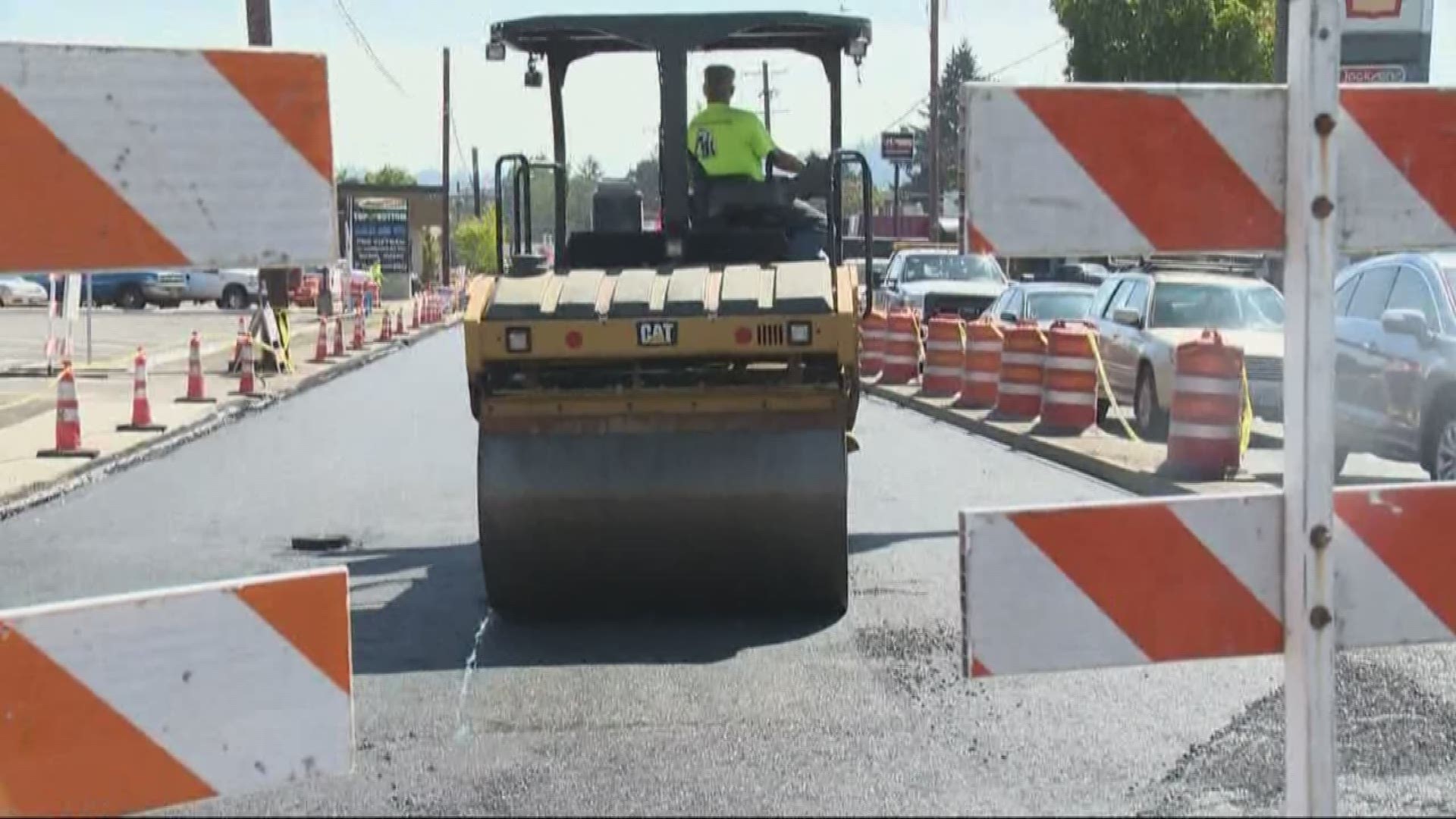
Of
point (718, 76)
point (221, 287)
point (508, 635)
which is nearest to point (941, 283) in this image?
point (718, 76)

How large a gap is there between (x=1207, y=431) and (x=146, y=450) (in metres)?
10.0

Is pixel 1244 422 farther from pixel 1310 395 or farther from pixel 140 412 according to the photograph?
pixel 1310 395

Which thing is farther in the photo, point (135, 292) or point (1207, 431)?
point (135, 292)

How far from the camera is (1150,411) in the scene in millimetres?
18156

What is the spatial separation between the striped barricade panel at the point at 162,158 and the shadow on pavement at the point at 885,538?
7.43 meters

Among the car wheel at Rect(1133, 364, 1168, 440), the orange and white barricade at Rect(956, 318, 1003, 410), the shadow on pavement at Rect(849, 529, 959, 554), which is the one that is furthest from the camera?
the orange and white barricade at Rect(956, 318, 1003, 410)

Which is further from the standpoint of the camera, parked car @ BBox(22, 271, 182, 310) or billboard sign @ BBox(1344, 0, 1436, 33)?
parked car @ BBox(22, 271, 182, 310)

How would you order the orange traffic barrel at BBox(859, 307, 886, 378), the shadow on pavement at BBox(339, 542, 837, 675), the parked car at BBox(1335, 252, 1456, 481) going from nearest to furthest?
the shadow on pavement at BBox(339, 542, 837, 675) < the parked car at BBox(1335, 252, 1456, 481) < the orange traffic barrel at BBox(859, 307, 886, 378)

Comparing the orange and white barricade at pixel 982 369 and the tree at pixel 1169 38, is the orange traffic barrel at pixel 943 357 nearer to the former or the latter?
the orange and white barricade at pixel 982 369

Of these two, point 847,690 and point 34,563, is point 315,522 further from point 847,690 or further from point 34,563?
point 847,690

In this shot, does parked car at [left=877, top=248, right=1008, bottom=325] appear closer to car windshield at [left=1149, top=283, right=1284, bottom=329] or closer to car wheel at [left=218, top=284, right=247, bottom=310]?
car windshield at [left=1149, top=283, right=1284, bottom=329]

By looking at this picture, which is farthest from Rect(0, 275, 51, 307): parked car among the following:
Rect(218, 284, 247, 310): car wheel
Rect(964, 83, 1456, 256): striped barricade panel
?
Rect(964, 83, 1456, 256): striped barricade panel

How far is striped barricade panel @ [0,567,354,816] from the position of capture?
368 cm

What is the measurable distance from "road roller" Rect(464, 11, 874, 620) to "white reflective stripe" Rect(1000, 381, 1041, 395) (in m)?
11.1
